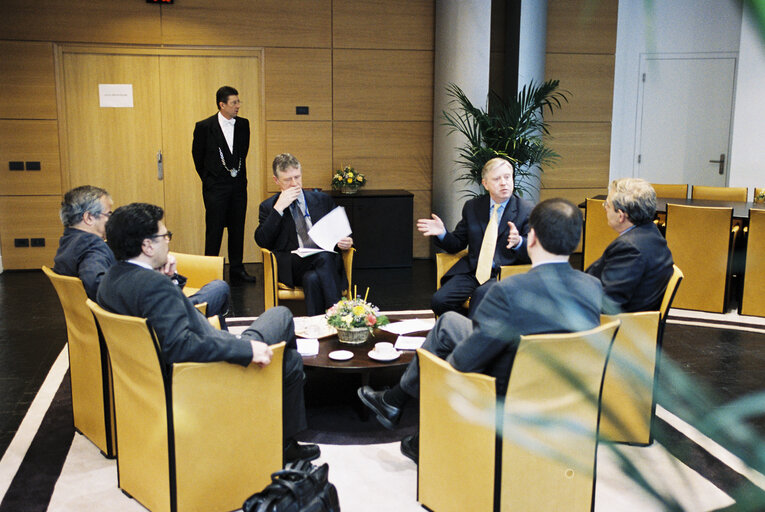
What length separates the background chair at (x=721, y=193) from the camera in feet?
23.4

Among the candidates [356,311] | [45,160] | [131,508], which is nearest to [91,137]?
[45,160]

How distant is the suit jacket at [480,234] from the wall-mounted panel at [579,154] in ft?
13.1

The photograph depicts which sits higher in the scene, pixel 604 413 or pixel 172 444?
pixel 604 413

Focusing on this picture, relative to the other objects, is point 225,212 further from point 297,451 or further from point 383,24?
point 297,451

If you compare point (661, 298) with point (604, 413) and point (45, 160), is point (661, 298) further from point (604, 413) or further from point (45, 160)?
point (45, 160)

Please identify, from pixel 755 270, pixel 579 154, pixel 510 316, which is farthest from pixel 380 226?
pixel 510 316

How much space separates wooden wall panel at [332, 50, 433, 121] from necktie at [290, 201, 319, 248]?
3.21m

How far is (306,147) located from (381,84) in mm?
1120

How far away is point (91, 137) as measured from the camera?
7.65 metres

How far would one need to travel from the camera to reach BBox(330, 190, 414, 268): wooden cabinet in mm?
7723

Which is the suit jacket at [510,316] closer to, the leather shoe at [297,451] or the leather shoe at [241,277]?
the leather shoe at [297,451]

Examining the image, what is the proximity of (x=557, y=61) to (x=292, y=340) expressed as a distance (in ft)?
20.0

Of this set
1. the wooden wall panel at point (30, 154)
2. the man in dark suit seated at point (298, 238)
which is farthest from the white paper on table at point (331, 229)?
the wooden wall panel at point (30, 154)

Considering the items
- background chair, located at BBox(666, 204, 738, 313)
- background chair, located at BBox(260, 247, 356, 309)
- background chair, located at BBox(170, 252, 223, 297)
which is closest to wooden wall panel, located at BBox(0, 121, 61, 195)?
background chair, located at BBox(170, 252, 223, 297)
